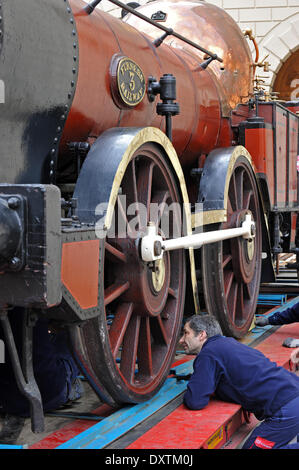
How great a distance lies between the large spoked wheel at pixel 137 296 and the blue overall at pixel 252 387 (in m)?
0.28

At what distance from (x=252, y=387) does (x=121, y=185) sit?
46.8 inches

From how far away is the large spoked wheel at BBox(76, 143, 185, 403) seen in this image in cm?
329

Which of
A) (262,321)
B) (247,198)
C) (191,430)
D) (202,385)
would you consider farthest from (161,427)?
(247,198)

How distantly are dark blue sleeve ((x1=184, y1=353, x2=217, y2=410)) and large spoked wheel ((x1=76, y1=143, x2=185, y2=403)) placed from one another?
216 mm

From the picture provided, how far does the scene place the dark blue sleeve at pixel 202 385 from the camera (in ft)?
11.8

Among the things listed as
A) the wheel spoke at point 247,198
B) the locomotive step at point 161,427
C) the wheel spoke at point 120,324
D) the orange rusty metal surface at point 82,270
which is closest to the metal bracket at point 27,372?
the orange rusty metal surface at point 82,270

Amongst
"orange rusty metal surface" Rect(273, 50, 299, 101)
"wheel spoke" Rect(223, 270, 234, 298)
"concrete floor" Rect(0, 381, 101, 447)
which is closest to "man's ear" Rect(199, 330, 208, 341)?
"concrete floor" Rect(0, 381, 101, 447)

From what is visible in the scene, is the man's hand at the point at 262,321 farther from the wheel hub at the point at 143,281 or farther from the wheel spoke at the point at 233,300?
the wheel hub at the point at 143,281

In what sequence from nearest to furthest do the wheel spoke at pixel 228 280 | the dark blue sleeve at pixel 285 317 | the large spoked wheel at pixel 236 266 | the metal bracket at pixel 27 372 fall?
the metal bracket at pixel 27 372 → the large spoked wheel at pixel 236 266 → the wheel spoke at pixel 228 280 → the dark blue sleeve at pixel 285 317

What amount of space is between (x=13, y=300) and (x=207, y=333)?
150 cm

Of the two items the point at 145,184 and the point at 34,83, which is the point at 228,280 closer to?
the point at 145,184

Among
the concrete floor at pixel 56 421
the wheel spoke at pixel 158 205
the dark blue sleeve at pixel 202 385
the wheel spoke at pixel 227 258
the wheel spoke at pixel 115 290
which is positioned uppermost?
the wheel spoke at pixel 158 205

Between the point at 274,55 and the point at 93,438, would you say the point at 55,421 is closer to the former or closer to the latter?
the point at 93,438

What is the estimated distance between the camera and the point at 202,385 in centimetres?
362
